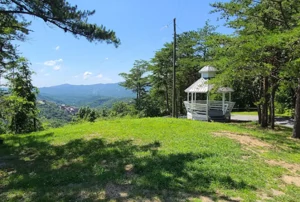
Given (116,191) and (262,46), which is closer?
(116,191)

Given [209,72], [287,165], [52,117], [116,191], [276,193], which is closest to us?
[116,191]

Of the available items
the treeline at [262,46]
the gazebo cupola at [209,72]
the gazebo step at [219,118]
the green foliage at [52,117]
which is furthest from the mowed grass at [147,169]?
the green foliage at [52,117]

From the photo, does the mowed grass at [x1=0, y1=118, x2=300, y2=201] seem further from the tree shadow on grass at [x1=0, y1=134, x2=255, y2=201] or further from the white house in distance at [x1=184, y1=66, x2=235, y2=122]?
the white house in distance at [x1=184, y1=66, x2=235, y2=122]

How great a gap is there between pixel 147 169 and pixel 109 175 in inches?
31.0

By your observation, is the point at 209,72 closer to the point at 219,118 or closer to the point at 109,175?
the point at 219,118

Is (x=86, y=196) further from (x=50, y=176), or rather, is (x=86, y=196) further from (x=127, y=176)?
(x=50, y=176)

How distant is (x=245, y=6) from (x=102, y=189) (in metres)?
8.30

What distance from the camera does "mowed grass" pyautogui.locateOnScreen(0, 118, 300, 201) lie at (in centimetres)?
389

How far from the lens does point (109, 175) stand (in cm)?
462

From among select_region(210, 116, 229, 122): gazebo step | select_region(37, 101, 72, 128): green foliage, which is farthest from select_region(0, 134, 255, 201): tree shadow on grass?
select_region(37, 101, 72, 128): green foliage

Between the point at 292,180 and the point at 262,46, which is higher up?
the point at 262,46

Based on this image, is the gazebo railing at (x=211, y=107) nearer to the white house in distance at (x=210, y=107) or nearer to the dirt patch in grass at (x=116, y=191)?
the white house in distance at (x=210, y=107)

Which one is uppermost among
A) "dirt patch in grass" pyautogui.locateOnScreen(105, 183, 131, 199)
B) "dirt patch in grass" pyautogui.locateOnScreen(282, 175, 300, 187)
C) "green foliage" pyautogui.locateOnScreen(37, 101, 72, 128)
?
"dirt patch in grass" pyautogui.locateOnScreen(105, 183, 131, 199)

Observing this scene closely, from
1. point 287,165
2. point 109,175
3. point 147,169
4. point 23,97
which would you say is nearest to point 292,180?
point 287,165
